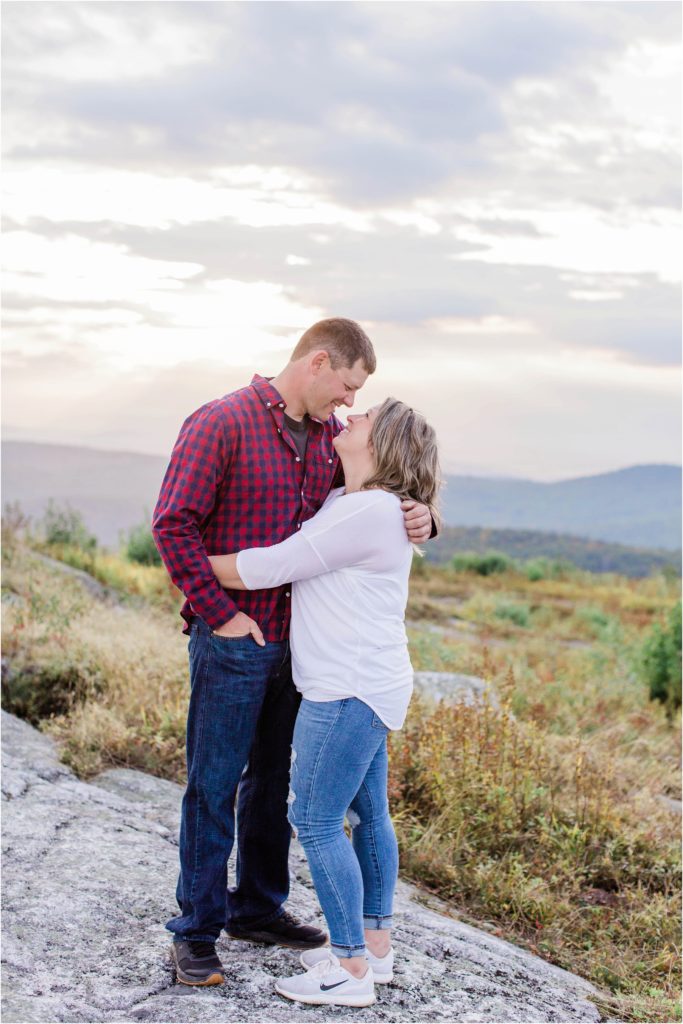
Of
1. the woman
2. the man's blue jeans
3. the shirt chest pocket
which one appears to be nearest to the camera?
the woman

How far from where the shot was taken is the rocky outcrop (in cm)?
311

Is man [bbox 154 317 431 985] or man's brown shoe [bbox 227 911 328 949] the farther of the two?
man's brown shoe [bbox 227 911 328 949]

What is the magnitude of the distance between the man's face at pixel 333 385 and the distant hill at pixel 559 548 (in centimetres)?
4095

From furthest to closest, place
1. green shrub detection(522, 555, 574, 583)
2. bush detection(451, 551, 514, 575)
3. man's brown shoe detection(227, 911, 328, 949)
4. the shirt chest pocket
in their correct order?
bush detection(451, 551, 514, 575) → green shrub detection(522, 555, 574, 583) → man's brown shoe detection(227, 911, 328, 949) → the shirt chest pocket

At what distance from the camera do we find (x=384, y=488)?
10.3 ft

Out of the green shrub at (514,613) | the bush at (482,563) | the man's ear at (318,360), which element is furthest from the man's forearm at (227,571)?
the bush at (482,563)

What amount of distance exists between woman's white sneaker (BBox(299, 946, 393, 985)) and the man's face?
1995 millimetres

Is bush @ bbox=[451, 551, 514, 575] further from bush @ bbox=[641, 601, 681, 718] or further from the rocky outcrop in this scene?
the rocky outcrop

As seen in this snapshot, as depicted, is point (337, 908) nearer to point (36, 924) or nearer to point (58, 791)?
point (36, 924)

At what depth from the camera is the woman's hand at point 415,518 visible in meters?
3.09

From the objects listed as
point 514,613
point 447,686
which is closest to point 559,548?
point 514,613

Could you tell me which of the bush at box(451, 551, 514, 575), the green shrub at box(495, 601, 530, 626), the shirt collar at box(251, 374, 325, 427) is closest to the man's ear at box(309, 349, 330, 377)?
the shirt collar at box(251, 374, 325, 427)

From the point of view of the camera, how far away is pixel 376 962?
335cm

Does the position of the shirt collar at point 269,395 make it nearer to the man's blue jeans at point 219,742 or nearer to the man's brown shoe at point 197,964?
the man's blue jeans at point 219,742
